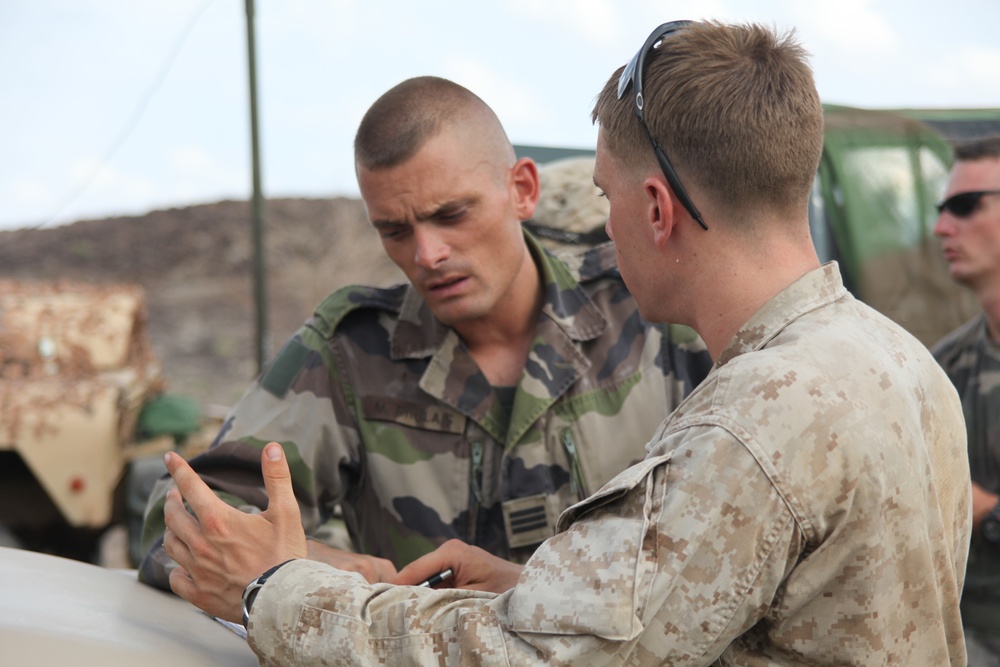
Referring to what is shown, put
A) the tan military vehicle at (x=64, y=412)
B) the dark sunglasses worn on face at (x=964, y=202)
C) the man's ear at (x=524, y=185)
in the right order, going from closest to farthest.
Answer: the man's ear at (x=524, y=185) < the dark sunglasses worn on face at (x=964, y=202) < the tan military vehicle at (x=64, y=412)

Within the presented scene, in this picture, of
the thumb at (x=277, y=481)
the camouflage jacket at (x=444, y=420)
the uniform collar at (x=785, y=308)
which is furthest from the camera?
the camouflage jacket at (x=444, y=420)

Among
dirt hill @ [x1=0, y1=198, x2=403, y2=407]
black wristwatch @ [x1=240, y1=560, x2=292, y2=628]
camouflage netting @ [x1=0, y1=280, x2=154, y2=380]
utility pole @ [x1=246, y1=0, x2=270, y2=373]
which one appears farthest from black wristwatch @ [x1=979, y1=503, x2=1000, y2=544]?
dirt hill @ [x1=0, y1=198, x2=403, y2=407]

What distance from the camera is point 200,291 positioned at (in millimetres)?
12766

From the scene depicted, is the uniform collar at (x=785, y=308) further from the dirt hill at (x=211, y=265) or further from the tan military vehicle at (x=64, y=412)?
the dirt hill at (x=211, y=265)

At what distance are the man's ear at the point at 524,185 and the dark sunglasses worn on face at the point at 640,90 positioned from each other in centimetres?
107

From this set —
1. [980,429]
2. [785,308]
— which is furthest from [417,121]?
[980,429]

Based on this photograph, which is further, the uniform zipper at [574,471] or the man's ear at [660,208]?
the uniform zipper at [574,471]

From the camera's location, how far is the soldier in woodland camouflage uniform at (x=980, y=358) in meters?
3.28

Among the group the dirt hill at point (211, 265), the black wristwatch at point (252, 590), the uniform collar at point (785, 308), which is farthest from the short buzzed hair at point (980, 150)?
the dirt hill at point (211, 265)

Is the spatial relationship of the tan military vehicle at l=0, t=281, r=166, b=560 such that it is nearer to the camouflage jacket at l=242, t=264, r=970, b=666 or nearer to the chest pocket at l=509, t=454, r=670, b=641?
the camouflage jacket at l=242, t=264, r=970, b=666

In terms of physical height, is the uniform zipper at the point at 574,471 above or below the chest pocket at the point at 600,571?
below

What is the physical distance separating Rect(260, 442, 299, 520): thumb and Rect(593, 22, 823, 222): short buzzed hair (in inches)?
26.6

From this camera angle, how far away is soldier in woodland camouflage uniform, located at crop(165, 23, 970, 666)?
1.36 m

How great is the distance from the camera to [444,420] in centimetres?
265
